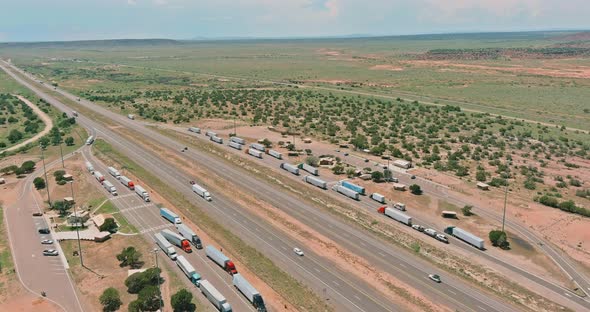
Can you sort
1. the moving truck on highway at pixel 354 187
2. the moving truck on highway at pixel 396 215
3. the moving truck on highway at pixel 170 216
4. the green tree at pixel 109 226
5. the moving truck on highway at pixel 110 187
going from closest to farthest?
the green tree at pixel 109 226
the moving truck on highway at pixel 170 216
the moving truck on highway at pixel 396 215
the moving truck on highway at pixel 354 187
the moving truck on highway at pixel 110 187

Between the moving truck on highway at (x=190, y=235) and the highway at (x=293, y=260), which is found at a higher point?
the moving truck on highway at (x=190, y=235)

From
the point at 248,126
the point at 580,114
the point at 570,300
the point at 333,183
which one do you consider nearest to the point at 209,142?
the point at 248,126

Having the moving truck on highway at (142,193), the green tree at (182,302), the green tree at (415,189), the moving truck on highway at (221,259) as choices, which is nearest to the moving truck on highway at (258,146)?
the moving truck on highway at (142,193)

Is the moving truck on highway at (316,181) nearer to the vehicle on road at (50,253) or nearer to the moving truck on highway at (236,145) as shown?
the moving truck on highway at (236,145)

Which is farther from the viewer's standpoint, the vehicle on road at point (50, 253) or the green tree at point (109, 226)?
the green tree at point (109, 226)

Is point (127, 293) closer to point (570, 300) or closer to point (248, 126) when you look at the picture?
point (570, 300)

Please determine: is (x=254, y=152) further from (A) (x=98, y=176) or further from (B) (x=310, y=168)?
(A) (x=98, y=176)
